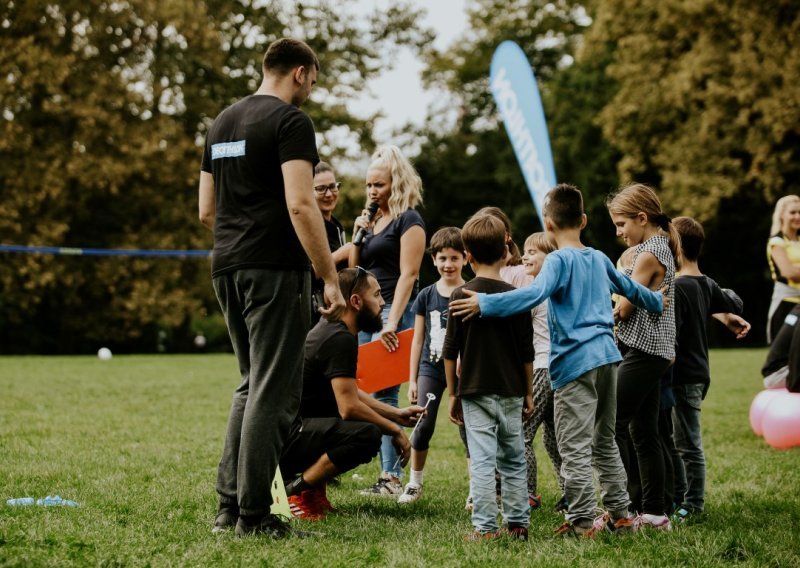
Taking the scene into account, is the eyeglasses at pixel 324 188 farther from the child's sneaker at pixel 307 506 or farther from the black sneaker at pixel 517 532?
the black sneaker at pixel 517 532

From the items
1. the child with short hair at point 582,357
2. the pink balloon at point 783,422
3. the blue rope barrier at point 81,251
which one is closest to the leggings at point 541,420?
the child with short hair at point 582,357

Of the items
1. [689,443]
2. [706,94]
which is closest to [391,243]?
[689,443]

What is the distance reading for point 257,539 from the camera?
13.7 feet

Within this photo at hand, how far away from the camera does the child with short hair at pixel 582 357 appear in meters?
4.43

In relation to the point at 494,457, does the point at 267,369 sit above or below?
above

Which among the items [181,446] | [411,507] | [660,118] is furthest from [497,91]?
[411,507]

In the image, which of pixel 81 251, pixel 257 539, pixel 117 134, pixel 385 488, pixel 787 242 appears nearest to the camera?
pixel 257 539

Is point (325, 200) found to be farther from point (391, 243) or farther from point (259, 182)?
point (259, 182)

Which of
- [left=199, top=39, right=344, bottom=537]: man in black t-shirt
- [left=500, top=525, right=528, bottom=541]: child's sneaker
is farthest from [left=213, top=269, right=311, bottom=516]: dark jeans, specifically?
[left=500, top=525, right=528, bottom=541]: child's sneaker

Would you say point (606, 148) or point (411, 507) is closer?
point (411, 507)

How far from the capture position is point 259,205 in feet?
14.3

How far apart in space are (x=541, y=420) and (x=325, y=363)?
53.0 inches

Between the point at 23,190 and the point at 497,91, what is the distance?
14.1 metres

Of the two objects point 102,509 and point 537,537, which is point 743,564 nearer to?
point 537,537
